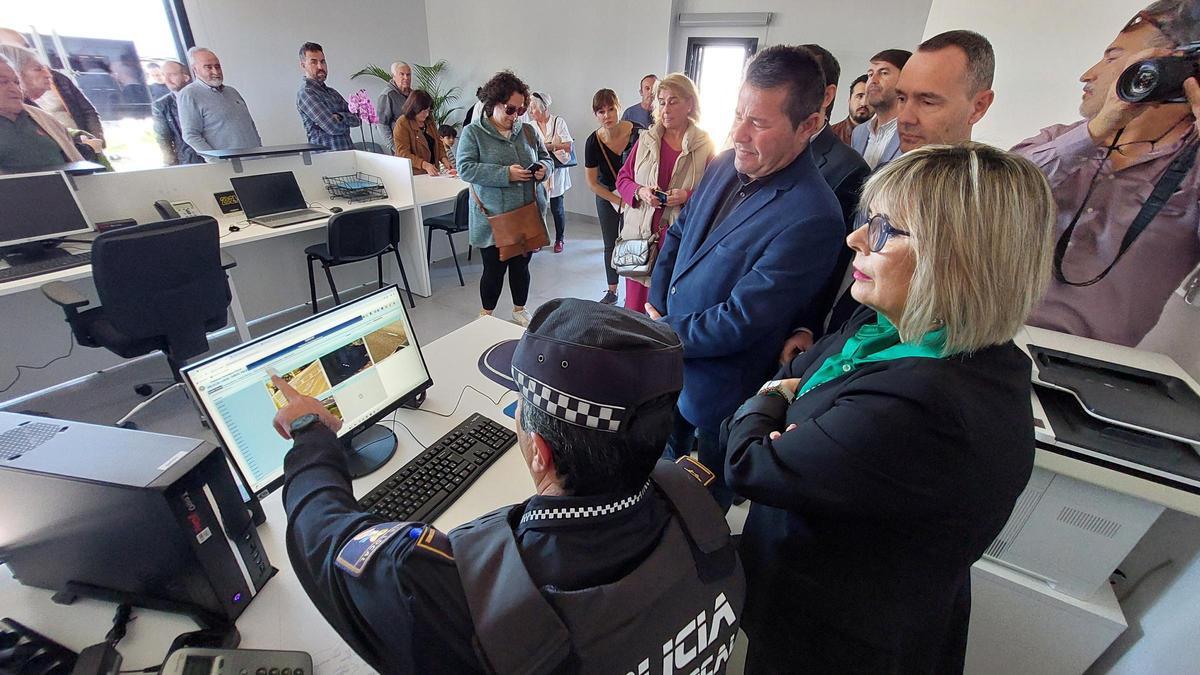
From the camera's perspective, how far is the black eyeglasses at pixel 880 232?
803mm

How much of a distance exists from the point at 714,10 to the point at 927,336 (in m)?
5.59

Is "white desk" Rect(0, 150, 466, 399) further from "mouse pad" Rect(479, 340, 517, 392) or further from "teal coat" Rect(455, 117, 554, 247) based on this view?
"mouse pad" Rect(479, 340, 517, 392)

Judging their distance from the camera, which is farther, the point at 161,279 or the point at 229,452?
the point at 161,279

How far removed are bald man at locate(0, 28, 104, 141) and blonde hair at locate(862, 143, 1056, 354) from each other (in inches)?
212

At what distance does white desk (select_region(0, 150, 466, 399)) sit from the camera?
100 inches

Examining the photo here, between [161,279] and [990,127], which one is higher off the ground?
[990,127]

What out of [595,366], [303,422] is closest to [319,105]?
[303,422]

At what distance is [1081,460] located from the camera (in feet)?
3.46

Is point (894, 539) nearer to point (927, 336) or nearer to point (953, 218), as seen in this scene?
point (927, 336)

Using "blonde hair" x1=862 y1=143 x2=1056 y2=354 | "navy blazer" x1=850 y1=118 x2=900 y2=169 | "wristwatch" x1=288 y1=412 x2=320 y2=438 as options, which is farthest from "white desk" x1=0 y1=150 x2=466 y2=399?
"blonde hair" x1=862 y1=143 x2=1056 y2=354

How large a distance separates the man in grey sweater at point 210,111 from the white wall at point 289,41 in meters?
1.81

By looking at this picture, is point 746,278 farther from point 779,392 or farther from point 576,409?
point 576,409

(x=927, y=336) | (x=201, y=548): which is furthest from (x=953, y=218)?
(x=201, y=548)

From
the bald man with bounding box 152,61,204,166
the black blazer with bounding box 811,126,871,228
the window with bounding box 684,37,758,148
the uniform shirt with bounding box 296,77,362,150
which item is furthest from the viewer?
the window with bounding box 684,37,758,148
